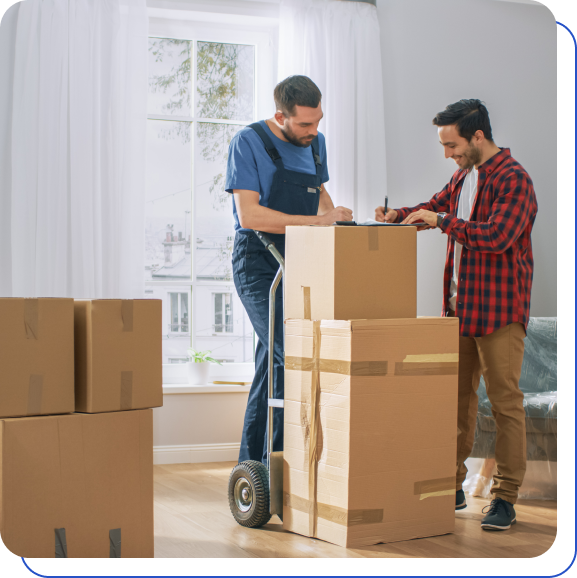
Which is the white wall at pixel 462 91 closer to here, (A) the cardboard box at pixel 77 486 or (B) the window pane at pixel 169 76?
(B) the window pane at pixel 169 76

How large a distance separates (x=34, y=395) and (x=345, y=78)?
2360 mm

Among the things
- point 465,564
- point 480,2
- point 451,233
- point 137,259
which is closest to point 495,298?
point 451,233

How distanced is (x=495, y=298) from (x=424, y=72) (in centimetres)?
180

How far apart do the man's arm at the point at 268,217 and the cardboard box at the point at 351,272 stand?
5.6 inches

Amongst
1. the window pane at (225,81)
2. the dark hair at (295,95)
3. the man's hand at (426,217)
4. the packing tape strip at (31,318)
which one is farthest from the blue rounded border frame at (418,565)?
the window pane at (225,81)

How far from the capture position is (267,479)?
2.03 metres

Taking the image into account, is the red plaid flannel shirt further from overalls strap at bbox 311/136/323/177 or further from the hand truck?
the hand truck

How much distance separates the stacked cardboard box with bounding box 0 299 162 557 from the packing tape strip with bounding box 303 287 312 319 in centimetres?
45

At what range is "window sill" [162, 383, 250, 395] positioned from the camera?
3.18m

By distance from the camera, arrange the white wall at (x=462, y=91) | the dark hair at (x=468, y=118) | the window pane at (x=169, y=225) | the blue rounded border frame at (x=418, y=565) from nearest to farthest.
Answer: the blue rounded border frame at (x=418, y=565) → the dark hair at (x=468, y=118) → the window pane at (x=169, y=225) → the white wall at (x=462, y=91)

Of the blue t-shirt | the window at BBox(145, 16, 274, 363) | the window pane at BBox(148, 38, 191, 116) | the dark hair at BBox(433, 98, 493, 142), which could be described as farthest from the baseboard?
the dark hair at BBox(433, 98, 493, 142)

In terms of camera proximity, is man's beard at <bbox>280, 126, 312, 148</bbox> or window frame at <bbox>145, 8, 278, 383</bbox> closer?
man's beard at <bbox>280, 126, 312, 148</bbox>

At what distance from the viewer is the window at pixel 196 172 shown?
11.1 ft

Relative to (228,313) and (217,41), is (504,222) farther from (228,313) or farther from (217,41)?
(217,41)
